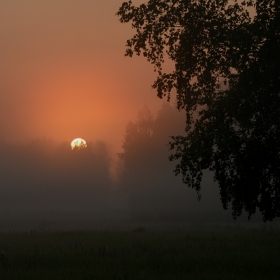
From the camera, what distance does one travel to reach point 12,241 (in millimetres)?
27625

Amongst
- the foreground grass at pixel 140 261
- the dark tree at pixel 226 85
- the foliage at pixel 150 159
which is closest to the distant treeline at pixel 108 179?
the foliage at pixel 150 159

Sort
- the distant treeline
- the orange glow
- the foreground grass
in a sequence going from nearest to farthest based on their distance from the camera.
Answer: the foreground grass → the distant treeline → the orange glow

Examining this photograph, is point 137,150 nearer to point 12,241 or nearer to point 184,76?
point 12,241

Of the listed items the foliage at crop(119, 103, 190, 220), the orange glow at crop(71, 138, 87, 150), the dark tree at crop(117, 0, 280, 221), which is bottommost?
the dark tree at crop(117, 0, 280, 221)

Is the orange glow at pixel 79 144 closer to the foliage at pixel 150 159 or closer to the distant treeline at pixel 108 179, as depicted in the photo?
the distant treeline at pixel 108 179

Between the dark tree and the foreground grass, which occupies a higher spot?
the dark tree

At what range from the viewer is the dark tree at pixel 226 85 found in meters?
18.2

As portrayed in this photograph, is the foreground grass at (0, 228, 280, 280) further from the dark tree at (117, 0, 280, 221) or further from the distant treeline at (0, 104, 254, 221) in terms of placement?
the distant treeline at (0, 104, 254, 221)

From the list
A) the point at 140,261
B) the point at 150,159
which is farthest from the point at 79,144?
the point at 140,261

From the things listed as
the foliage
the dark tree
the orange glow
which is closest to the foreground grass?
the dark tree

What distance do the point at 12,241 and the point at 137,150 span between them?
220 feet

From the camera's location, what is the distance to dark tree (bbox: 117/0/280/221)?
18203 mm

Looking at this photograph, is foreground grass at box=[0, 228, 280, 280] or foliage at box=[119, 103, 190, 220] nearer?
foreground grass at box=[0, 228, 280, 280]

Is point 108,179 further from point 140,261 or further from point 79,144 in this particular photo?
point 140,261
